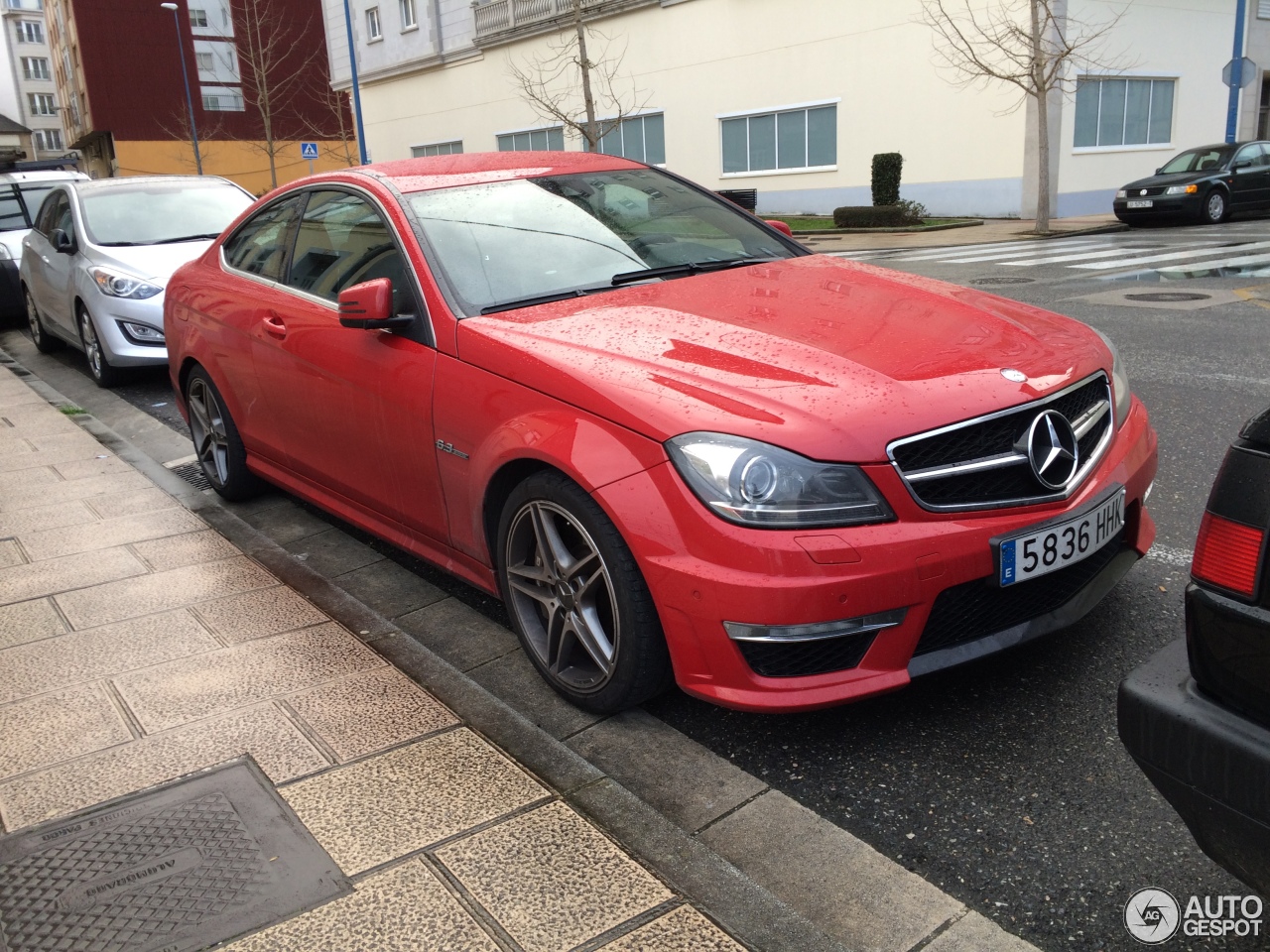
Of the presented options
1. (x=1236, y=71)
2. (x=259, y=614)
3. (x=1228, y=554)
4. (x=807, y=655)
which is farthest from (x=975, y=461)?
(x=1236, y=71)

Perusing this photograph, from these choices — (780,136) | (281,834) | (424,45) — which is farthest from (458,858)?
(424,45)

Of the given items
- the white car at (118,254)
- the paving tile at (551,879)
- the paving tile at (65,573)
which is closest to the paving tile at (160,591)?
the paving tile at (65,573)

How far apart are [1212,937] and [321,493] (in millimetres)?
3524

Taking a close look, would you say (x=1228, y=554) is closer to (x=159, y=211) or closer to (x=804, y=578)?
(x=804, y=578)

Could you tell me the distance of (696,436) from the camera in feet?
8.98

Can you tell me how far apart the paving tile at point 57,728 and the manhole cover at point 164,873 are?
39 cm

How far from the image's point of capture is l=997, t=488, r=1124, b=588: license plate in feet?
9.01

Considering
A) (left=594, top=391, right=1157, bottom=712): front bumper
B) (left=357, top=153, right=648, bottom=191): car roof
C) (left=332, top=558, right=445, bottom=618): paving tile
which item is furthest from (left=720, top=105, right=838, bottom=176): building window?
(left=594, top=391, right=1157, bottom=712): front bumper

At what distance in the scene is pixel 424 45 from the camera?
3897cm

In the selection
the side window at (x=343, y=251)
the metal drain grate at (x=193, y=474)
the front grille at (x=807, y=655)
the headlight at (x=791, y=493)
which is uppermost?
the side window at (x=343, y=251)

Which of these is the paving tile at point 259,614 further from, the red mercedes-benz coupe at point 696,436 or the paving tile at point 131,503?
the paving tile at point 131,503

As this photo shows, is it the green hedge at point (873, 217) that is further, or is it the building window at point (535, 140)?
the building window at point (535, 140)

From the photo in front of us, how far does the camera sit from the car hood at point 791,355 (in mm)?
2742

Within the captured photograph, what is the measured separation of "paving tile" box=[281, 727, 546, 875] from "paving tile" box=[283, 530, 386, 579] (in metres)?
1.72
